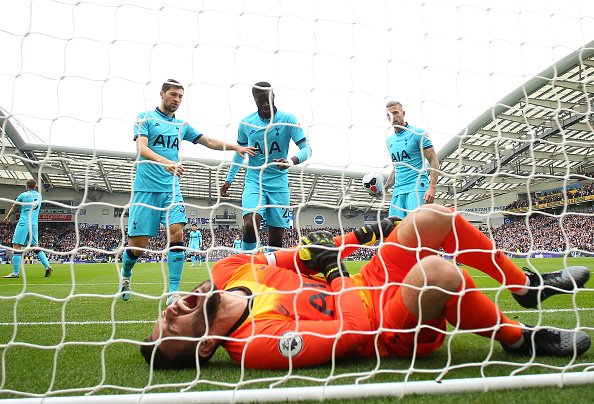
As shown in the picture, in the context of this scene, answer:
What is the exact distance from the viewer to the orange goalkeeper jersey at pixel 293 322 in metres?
1.76

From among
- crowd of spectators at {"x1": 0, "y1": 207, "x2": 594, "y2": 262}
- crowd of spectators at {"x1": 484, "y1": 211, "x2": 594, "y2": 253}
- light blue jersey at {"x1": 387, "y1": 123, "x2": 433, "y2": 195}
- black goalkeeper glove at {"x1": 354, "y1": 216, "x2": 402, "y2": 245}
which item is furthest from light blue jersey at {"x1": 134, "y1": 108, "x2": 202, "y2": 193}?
crowd of spectators at {"x1": 484, "y1": 211, "x2": 594, "y2": 253}

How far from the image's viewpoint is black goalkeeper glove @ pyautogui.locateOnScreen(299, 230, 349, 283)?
6.53 feet

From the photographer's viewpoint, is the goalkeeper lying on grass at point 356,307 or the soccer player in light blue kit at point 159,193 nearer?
the goalkeeper lying on grass at point 356,307

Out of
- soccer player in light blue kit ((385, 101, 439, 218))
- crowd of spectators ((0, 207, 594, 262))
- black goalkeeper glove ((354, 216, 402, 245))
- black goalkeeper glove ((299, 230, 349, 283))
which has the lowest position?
crowd of spectators ((0, 207, 594, 262))

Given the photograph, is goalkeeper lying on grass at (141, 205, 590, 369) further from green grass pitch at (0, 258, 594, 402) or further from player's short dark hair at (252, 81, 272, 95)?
player's short dark hair at (252, 81, 272, 95)

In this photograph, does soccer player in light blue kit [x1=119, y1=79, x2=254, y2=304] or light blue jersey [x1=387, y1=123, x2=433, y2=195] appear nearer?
soccer player in light blue kit [x1=119, y1=79, x2=254, y2=304]

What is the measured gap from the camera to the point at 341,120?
2.01 m

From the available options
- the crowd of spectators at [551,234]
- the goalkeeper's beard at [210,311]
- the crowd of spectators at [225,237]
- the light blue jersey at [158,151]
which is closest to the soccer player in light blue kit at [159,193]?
the light blue jersey at [158,151]

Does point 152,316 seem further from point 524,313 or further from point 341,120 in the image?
point 524,313

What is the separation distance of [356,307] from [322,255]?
12.0 inches

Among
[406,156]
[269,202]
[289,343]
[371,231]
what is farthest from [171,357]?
[406,156]

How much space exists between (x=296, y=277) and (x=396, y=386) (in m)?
0.70

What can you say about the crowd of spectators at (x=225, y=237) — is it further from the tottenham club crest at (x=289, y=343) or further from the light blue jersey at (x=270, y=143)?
the tottenham club crest at (x=289, y=343)

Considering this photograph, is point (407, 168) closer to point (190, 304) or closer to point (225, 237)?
point (190, 304)
